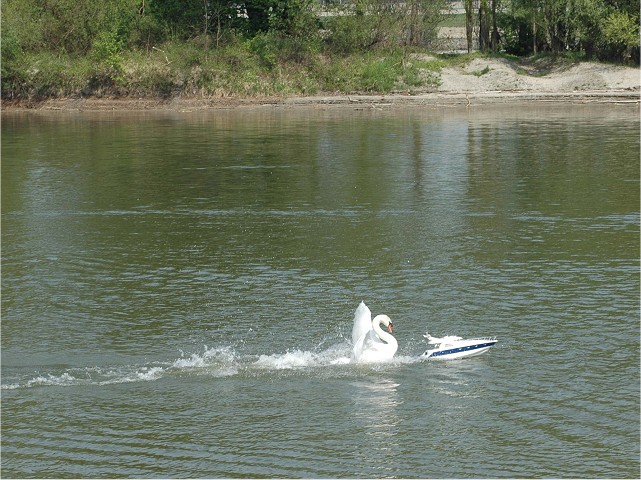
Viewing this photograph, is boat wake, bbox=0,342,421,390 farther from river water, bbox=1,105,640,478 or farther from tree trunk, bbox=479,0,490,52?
tree trunk, bbox=479,0,490,52

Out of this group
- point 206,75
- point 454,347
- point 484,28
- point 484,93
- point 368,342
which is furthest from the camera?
point 484,28

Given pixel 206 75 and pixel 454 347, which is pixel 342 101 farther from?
pixel 454 347

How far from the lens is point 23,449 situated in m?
17.9

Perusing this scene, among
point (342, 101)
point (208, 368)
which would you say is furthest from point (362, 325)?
point (342, 101)

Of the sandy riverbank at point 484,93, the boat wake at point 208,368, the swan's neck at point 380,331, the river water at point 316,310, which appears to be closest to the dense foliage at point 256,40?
the sandy riverbank at point 484,93

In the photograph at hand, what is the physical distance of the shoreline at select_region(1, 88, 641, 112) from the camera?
6831cm

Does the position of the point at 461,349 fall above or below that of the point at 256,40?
below

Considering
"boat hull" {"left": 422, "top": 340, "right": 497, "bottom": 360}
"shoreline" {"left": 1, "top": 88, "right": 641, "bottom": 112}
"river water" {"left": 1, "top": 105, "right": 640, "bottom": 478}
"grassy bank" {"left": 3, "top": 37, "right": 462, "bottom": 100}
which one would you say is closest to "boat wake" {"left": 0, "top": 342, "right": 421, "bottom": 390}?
"river water" {"left": 1, "top": 105, "right": 640, "bottom": 478}

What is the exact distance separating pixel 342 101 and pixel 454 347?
164 feet

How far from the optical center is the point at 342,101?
69.8 meters

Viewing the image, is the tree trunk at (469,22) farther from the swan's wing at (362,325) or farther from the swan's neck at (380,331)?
the swan's neck at (380,331)

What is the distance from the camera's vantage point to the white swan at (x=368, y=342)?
20.9 m

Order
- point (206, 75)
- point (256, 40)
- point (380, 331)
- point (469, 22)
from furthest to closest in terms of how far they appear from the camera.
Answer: point (469, 22) → point (256, 40) → point (206, 75) → point (380, 331)

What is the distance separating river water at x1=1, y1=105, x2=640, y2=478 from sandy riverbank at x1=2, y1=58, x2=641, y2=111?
20.8 m
